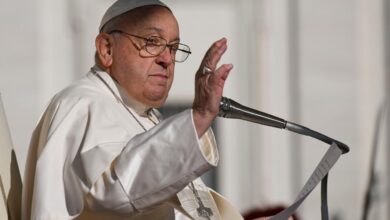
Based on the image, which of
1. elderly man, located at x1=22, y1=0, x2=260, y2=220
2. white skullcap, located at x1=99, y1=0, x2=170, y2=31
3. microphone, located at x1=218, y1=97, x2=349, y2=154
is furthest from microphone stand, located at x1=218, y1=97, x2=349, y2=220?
white skullcap, located at x1=99, y1=0, x2=170, y2=31

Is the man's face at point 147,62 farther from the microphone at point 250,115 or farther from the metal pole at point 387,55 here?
the metal pole at point 387,55

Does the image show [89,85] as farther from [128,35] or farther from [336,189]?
[336,189]

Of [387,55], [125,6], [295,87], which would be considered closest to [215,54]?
[125,6]

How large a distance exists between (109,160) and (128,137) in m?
0.14

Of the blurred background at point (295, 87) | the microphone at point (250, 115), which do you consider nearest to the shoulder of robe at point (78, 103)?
the microphone at point (250, 115)

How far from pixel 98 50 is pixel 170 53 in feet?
0.67

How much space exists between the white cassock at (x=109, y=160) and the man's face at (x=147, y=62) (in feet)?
0.21

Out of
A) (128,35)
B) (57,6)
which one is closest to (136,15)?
(128,35)

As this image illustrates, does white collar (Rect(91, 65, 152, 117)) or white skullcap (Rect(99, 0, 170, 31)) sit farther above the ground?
white skullcap (Rect(99, 0, 170, 31))

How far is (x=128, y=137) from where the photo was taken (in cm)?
291

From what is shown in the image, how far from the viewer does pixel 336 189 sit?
711cm

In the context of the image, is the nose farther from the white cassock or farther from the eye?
the white cassock

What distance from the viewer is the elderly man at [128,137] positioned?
8.82ft

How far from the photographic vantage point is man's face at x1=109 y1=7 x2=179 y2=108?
3.05 metres
